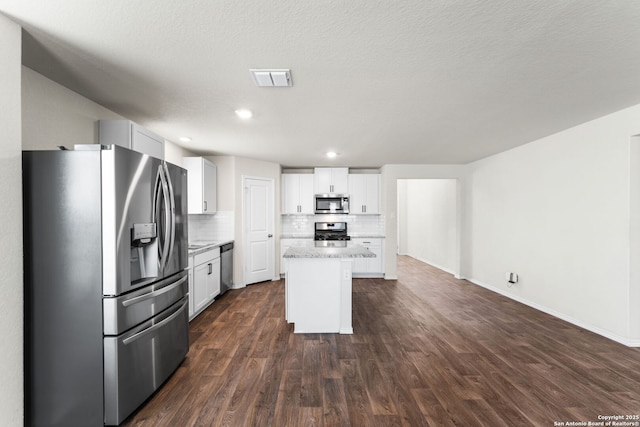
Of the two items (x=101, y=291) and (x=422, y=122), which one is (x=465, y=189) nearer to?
(x=422, y=122)

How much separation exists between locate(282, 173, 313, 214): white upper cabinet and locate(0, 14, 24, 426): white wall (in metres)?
4.67

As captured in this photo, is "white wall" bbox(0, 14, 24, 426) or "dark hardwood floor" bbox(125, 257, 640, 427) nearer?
"white wall" bbox(0, 14, 24, 426)

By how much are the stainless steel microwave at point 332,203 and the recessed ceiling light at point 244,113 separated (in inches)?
132

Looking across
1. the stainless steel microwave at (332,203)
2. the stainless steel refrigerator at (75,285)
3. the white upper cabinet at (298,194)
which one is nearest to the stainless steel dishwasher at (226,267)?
the white upper cabinet at (298,194)

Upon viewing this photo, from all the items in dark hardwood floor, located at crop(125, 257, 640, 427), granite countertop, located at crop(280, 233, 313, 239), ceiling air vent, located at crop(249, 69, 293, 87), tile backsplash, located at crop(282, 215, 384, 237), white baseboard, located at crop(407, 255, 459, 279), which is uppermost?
ceiling air vent, located at crop(249, 69, 293, 87)

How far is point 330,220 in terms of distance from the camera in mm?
6383

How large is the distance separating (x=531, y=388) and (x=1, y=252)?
3770 mm

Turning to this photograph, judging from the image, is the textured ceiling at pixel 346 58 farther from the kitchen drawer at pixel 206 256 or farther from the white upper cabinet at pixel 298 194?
the white upper cabinet at pixel 298 194

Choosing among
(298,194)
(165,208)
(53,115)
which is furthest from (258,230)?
(53,115)

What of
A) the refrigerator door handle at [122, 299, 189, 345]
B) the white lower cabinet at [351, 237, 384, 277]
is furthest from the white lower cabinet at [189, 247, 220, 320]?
the white lower cabinet at [351, 237, 384, 277]

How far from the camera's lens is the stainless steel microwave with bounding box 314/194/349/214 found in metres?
6.12

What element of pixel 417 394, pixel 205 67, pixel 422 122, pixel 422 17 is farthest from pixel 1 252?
pixel 422 122

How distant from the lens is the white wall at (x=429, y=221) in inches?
248

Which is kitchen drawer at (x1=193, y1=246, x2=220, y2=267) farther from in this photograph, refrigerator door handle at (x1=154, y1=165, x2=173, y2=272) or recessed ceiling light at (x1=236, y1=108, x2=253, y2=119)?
recessed ceiling light at (x1=236, y1=108, x2=253, y2=119)
